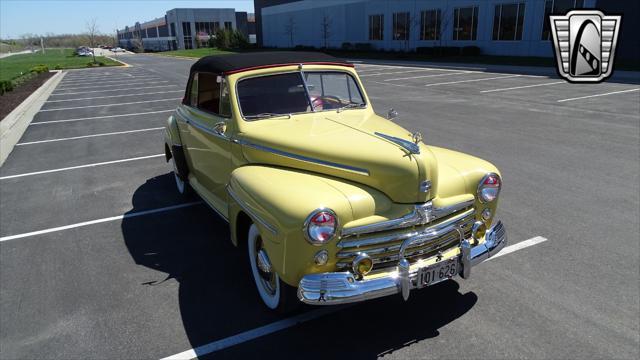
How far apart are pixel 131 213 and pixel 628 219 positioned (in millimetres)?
6276

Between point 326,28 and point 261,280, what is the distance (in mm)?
48638

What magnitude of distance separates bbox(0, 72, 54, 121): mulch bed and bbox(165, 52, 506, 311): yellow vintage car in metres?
12.4

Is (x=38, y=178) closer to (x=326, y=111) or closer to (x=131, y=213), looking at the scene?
(x=131, y=213)

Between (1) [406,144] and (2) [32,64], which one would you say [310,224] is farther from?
(2) [32,64]

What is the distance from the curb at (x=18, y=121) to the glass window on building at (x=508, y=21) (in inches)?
1111

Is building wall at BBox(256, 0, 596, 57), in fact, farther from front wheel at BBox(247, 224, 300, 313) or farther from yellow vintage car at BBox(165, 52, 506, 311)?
front wheel at BBox(247, 224, 300, 313)

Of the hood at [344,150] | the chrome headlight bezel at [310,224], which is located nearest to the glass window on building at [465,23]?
the hood at [344,150]

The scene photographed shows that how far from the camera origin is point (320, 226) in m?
3.05

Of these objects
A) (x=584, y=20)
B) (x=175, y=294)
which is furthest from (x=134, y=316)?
(x=584, y=20)

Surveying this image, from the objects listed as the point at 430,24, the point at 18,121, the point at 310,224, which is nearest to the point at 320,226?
the point at 310,224

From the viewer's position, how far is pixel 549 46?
2822 cm

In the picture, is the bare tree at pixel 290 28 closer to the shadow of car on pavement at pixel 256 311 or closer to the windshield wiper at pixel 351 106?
the windshield wiper at pixel 351 106

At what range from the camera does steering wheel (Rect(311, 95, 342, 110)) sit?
4695 millimetres

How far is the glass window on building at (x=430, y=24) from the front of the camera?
36.3 metres
